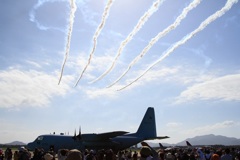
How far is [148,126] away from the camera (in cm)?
4088

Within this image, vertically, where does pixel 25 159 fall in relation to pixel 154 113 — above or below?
below

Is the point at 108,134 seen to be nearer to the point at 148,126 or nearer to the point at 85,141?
the point at 85,141

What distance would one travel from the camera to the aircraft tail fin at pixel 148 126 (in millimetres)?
40053

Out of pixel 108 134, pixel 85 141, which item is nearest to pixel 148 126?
pixel 108 134

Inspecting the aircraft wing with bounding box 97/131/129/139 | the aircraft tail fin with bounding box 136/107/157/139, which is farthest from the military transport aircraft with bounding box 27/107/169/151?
the aircraft tail fin with bounding box 136/107/157/139

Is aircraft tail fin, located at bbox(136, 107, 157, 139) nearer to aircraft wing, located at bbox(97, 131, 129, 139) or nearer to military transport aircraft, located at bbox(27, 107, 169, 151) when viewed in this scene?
military transport aircraft, located at bbox(27, 107, 169, 151)

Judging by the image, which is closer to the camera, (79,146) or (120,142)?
(79,146)

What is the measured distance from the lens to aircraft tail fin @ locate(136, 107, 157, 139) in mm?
40053

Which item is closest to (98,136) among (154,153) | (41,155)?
(41,155)

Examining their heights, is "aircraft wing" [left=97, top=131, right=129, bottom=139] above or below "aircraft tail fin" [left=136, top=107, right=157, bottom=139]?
below

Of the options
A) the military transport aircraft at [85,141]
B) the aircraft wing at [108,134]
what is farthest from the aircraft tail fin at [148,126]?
the aircraft wing at [108,134]

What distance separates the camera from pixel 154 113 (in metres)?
42.8

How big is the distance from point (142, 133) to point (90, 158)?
2687 cm

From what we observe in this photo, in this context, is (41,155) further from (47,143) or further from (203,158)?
(47,143)
